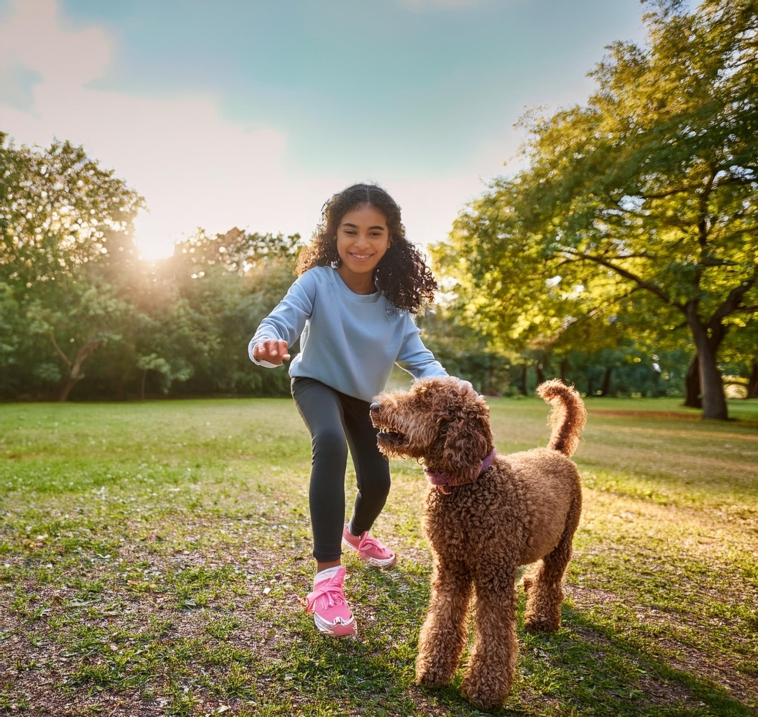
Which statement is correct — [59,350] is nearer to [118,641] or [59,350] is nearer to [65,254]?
[65,254]

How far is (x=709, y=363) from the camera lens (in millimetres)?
17875

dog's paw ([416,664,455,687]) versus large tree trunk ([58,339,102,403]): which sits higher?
large tree trunk ([58,339,102,403])

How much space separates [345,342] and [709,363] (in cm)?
1874

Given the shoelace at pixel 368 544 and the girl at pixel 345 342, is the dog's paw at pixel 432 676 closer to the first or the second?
the girl at pixel 345 342

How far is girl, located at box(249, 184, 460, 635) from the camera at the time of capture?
2744 millimetres

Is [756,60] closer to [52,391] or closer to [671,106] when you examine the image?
[671,106]

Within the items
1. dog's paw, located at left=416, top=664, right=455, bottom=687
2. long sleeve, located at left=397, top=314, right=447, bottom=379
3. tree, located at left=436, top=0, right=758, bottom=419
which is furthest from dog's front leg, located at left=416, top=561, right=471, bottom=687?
tree, located at left=436, top=0, right=758, bottom=419

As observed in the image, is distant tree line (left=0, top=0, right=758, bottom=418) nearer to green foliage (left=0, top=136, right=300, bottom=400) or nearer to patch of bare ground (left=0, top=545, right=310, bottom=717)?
green foliage (left=0, top=136, right=300, bottom=400)

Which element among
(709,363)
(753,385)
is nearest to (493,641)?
(709,363)

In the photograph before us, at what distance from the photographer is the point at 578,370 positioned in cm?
4431

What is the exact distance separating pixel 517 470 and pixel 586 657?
0.98 metres

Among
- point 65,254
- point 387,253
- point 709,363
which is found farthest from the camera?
point 65,254

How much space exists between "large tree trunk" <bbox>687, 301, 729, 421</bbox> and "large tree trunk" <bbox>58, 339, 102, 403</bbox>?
74.4ft

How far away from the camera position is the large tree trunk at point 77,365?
22.3m
